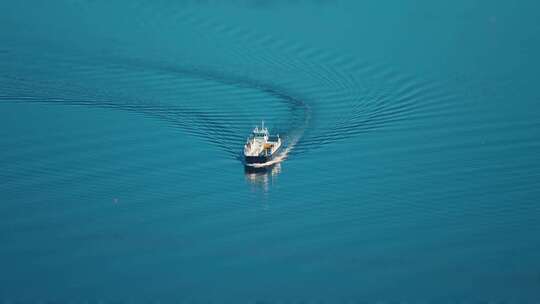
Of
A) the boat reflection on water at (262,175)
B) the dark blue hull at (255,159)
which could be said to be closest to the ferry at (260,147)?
the dark blue hull at (255,159)

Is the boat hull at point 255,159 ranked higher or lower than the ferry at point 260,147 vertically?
lower

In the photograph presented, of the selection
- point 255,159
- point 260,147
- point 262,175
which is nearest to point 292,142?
point 260,147

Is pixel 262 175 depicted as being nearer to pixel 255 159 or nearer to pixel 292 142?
pixel 255 159

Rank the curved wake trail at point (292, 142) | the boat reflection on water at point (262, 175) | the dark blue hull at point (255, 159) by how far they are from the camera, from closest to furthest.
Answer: the boat reflection on water at point (262, 175)
the dark blue hull at point (255, 159)
the curved wake trail at point (292, 142)

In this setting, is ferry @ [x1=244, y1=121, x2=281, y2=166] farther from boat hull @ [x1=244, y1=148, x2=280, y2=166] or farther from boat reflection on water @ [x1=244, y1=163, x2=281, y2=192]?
boat reflection on water @ [x1=244, y1=163, x2=281, y2=192]

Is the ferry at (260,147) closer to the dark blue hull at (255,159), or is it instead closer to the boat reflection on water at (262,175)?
the dark blue hull at (255,159)

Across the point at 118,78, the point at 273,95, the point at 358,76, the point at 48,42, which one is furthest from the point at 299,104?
the point at 48,42
